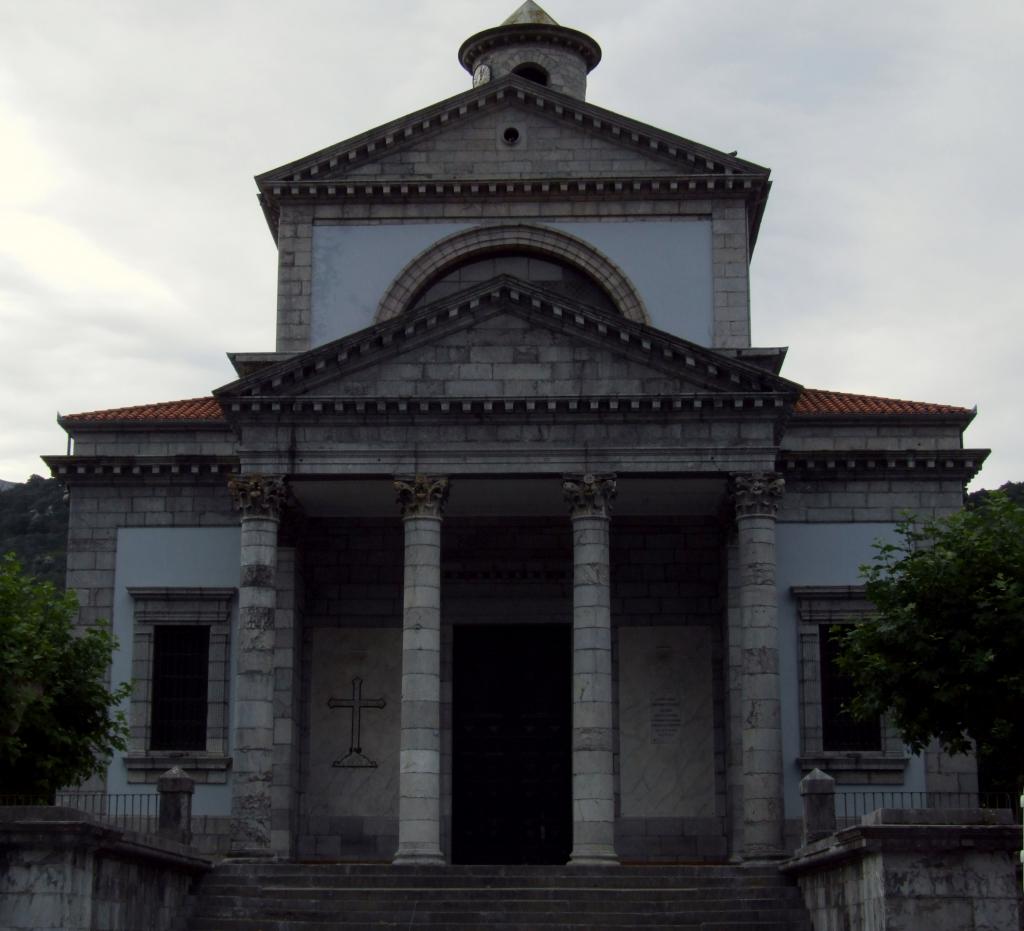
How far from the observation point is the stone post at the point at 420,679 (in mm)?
31219

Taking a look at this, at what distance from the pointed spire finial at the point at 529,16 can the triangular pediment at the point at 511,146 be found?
6228mm

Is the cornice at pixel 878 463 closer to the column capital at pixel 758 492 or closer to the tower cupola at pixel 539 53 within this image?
the column capital at pixel 758 492

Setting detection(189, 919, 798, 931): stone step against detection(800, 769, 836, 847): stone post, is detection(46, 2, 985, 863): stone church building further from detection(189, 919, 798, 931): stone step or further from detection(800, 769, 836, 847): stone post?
detection(189, 919, 798, 931): stone step

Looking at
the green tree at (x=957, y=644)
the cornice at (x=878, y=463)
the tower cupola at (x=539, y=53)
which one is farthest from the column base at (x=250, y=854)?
the tower cupola at (x=539, y=53)

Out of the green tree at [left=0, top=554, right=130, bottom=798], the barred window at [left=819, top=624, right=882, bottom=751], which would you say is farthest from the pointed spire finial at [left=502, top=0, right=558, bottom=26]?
the green tree at [left=0, top=554, right=130, bottom=798]

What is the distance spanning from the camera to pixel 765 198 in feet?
131

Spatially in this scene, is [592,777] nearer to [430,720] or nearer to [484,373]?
[430,720]

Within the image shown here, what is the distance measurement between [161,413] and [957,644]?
1889 centimetres

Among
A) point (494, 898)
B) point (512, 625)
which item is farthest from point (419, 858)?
point (512, 625)

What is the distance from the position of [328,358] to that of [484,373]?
9.74 feet

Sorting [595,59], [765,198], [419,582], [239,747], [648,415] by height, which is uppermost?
[595,59]

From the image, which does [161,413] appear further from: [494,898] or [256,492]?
[494,898]

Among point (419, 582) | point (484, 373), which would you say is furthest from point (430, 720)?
point (484, 373)

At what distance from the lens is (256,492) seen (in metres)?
33.1
